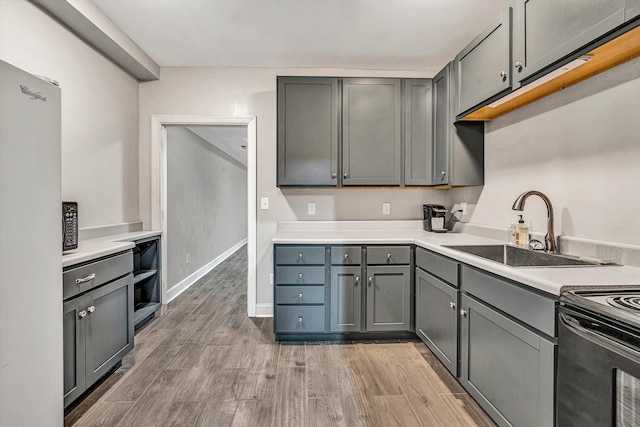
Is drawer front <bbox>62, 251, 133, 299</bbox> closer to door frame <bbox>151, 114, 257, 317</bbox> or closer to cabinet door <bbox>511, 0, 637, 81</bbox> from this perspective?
door frame <bbox>151, 114, 257, 317</bbox>

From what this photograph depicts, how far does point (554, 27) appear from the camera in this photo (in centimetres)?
147

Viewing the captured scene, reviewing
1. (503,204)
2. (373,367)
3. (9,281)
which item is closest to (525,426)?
(373,367)

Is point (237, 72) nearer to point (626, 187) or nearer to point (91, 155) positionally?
point (91, 155)

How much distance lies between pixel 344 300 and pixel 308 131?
58.8 inches

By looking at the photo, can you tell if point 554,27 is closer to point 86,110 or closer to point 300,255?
point 300,255

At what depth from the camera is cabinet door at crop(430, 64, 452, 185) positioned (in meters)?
2.61

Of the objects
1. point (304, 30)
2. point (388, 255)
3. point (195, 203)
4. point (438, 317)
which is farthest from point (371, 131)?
point (195, 203)

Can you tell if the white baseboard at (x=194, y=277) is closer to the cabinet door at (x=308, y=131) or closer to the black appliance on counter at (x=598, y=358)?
the cabinet door at (x=308, y=131)

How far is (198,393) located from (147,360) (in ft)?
2.14

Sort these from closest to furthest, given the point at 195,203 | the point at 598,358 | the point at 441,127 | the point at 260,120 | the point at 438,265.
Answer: the point at 598,358, the point at 438,265, the point at 441,127, the point at 260,120, the point at 195,203

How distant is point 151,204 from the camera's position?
3199 mm

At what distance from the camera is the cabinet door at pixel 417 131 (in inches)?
112

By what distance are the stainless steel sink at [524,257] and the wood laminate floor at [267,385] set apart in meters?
0.86

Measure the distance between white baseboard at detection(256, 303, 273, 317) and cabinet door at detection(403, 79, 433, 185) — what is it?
182 cm
